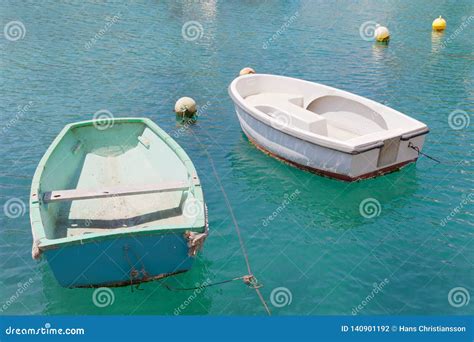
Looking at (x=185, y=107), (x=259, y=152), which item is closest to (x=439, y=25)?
(x=185, y=107)

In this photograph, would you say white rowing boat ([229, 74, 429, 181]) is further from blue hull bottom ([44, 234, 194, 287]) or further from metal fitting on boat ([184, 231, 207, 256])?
blue hull bottom ([44, 234, 194, 287])

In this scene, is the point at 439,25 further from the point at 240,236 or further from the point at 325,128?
the point at 240,236

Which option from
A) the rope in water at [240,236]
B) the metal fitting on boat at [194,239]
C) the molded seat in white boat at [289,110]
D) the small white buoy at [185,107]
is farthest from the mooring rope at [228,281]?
the small white buoy at [185,107]

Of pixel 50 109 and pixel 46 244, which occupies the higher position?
pixel 46 244

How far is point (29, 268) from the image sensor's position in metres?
10.2

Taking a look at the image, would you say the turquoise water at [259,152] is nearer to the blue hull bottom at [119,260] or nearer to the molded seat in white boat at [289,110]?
the blue hull bottom at [119,260]

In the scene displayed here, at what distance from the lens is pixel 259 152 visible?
50.4 ft

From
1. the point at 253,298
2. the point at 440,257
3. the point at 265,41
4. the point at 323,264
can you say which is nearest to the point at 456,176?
the point at 440,257

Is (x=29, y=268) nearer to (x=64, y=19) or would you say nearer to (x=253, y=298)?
(x=253, y=298)

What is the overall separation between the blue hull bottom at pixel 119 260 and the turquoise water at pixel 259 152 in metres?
0.59

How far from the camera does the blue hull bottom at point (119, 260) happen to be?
8.43m

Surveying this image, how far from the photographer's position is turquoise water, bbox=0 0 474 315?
384 inches

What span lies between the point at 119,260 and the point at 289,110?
321 inches

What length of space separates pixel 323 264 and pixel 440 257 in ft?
8.24
